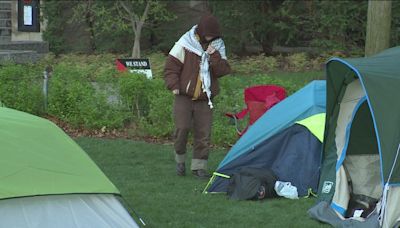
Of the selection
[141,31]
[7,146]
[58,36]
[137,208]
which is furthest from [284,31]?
[7,146]

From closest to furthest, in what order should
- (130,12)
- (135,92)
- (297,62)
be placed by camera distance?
1. (135,92)
2. (297,62)
3. (130,12)

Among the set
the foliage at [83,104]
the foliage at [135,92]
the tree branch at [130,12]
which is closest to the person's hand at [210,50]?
the foliage at [135,92]

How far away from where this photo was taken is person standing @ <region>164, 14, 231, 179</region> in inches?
292

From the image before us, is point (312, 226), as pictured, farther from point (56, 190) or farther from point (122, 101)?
point (122, 101)

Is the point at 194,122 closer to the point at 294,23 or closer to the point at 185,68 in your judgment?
the point at 185,68

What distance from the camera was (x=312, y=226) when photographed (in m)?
5.89

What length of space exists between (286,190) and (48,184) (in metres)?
2.96

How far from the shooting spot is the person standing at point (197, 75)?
7426 mm

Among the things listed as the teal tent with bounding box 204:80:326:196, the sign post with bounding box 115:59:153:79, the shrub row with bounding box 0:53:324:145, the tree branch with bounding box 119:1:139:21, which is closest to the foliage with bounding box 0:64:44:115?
the shrub row with bounding box 0:53:324:145

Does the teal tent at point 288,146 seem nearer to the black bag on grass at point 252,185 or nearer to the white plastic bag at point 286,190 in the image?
the white plastic bag at point 286,190

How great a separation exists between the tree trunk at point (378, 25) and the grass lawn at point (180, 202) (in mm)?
4378

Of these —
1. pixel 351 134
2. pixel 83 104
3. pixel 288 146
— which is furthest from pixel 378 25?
pixel 351 134

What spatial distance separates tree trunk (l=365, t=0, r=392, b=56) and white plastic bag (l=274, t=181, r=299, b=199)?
18.4 feet

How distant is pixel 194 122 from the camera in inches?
301
